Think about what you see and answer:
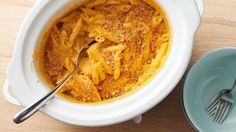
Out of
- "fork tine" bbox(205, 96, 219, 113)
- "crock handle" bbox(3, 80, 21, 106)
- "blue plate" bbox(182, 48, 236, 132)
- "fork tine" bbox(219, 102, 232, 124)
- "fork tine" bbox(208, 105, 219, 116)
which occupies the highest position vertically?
"crock handle" bbox(3, 80, 21, 106)

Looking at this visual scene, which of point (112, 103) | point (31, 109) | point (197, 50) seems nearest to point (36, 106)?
point (31, 109)

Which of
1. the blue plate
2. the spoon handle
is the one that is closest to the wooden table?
the blue plate

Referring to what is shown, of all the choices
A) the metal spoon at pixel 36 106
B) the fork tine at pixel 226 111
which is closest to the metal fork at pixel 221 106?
the fork tine at pixel 226 111

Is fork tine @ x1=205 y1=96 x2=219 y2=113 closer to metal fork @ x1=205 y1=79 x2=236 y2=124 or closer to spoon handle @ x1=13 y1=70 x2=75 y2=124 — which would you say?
metal fork @ x1=205 y1=79 x2=236 y2=124

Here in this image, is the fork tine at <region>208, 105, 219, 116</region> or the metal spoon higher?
the metal spoon

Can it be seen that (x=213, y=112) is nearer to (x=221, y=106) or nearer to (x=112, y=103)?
(x=221, y=106)
